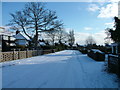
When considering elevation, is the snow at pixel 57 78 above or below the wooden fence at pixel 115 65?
below

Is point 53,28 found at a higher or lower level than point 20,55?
higher

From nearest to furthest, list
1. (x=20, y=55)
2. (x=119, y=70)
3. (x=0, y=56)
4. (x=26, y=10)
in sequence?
1. (x=119, y=70)
2. (x=0, y=56)
3. (x=20, y=55)
4. (x=26, y=10)

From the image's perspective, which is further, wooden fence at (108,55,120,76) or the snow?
wooden fence at (108,55,120,76)

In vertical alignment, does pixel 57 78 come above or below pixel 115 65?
below

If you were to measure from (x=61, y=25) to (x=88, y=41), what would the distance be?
47.7 meters

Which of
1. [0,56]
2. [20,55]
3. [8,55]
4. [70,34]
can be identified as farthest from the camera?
[70,34]

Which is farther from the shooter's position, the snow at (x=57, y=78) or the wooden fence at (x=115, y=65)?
the wooden fence at (x=115, y=65)

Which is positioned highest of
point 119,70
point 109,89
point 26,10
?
point 26,10

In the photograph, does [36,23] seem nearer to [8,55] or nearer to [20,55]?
[20,55]

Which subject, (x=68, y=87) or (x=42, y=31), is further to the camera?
(x=42, y=31)

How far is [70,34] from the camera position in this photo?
222 feet

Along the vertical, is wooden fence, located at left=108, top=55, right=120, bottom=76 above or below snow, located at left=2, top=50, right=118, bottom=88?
above

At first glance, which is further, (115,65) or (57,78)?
(115,65)

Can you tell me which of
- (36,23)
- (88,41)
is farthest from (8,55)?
(88,41)
